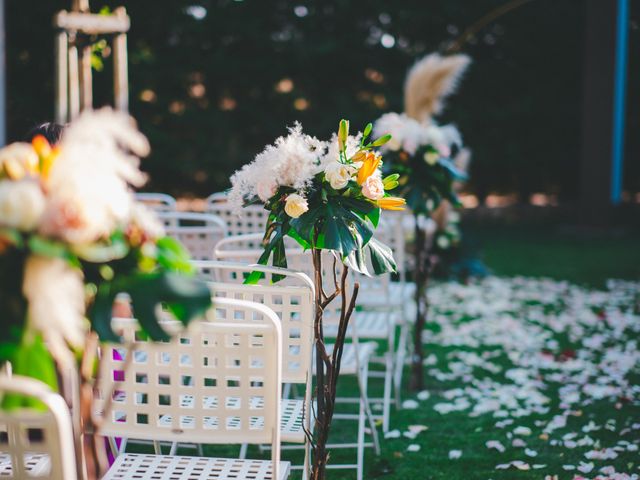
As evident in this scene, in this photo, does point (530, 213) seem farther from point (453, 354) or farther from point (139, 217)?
point (139, 217)

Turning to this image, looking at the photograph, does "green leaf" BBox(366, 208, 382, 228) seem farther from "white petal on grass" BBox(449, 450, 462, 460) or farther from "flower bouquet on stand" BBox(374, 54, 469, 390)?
"flower bouquet on stand" BBox(374, 54, 469, 390)

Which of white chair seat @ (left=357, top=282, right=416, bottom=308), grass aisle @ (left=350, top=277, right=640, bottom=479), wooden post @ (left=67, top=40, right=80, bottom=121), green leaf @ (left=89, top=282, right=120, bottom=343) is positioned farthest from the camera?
wooden post @ (left=67, top=40, right=80, bottom=121)

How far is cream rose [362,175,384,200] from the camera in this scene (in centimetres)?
223

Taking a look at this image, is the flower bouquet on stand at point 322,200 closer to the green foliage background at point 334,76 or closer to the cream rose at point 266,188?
the cream rose at point 266,188

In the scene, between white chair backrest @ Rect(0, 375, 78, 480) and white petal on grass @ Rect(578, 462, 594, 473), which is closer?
white chair backrest @ Rect(0, 375, 78, 480)

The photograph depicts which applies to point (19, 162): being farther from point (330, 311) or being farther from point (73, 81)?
point (73, 81)

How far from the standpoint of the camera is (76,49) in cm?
524

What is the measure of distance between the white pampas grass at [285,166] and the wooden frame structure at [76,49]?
2859mm

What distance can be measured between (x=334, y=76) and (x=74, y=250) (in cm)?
1404

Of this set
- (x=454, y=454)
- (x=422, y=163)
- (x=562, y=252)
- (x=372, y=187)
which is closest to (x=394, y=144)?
(x=422, y=163)

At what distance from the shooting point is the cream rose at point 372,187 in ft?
7.32

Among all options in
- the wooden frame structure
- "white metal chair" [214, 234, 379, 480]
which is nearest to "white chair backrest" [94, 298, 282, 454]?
"white metal chair" [214, 234, 379, 480]

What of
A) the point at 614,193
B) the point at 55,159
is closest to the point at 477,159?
the point at 614,193

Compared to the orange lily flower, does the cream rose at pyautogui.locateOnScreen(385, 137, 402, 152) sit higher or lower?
higher
